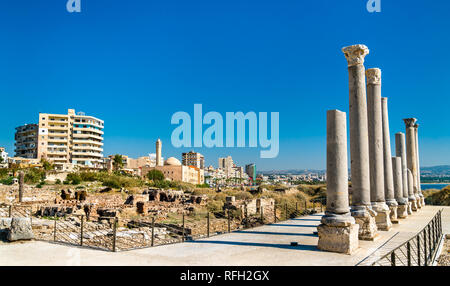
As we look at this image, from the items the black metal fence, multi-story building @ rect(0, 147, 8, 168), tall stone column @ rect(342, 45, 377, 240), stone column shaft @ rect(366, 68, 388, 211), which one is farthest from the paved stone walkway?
multi-story building @ rect(0, 147, 8, 168)

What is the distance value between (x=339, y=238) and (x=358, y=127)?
13.3 ft

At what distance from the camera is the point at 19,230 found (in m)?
9.33

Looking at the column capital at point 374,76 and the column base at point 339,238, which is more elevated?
the column capital at point 374,76

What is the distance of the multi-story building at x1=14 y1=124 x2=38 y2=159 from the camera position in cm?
8676

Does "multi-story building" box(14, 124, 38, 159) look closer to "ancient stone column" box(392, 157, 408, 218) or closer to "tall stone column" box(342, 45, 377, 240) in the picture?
"ancient stone column" box(392, 157, 408, 218)

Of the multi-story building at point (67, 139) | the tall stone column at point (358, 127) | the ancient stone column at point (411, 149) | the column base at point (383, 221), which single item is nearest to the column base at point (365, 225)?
the tall stone column at point (358, 127)

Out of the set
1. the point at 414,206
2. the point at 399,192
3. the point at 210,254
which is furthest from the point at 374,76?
the point at 414,206

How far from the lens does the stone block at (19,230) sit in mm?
9195

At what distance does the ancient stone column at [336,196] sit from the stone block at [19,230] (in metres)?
7.87

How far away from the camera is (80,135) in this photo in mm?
86188

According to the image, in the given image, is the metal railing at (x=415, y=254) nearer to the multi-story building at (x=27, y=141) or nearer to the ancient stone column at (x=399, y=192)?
the ancient stone column at (x=399, y=192)
